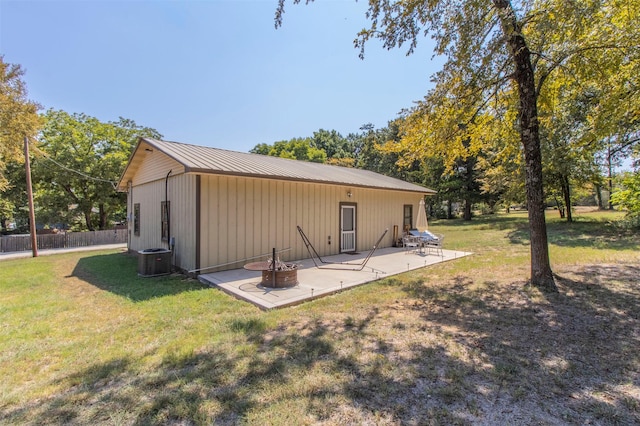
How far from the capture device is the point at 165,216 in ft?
28.1

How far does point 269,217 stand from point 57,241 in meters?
14.7

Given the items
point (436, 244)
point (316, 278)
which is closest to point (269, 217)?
point (316, 278)

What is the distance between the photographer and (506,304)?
16.0 feet

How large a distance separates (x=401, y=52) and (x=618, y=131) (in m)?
5.43

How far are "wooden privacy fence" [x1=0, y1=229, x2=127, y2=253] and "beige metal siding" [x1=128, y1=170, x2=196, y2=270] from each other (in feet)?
27.9

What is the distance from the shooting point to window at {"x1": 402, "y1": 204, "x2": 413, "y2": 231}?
1300 centimetres

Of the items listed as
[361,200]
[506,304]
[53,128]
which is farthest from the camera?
[53,128]

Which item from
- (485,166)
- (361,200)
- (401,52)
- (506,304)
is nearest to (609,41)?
(401,52)

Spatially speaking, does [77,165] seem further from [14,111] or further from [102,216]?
[14,111]

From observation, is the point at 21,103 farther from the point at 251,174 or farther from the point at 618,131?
the point at 618,131

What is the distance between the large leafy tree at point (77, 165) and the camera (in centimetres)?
1891

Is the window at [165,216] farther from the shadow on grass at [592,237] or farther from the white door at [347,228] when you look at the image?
the shadow on grass at [592,237]

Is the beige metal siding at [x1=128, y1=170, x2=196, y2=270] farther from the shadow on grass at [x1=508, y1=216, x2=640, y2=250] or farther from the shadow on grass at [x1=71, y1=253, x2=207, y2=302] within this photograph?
the shadow on grass at [x1=508, y1=216, x2=640, y2=250]

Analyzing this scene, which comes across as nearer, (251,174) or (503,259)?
(251,174)
